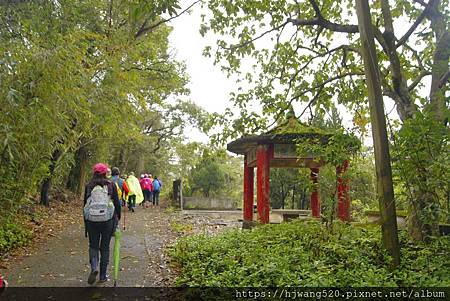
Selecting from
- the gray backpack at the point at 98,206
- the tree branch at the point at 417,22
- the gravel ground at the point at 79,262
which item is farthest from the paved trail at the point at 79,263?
the tree branch at the point at 417,22

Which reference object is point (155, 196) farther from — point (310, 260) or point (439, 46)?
point (439, 46)

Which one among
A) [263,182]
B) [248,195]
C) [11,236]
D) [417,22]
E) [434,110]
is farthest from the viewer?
[248,195]

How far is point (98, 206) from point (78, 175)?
15132mm

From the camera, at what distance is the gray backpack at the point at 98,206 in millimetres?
5352

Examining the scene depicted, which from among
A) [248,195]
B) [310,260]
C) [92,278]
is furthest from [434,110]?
[248,195]

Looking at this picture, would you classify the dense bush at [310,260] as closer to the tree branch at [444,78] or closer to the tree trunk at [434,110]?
the tree trunk at [434,110]

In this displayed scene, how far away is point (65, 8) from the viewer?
6.89 metres

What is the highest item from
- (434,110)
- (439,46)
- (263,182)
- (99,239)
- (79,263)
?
(439,46)

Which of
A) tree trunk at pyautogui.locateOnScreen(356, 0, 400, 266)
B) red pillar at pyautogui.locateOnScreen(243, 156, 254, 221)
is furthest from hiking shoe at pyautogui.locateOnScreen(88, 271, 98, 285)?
red pillar at pyautogui.locateOnScreen(243, 156, 254, 221)

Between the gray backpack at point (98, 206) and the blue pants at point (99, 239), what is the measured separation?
102mm

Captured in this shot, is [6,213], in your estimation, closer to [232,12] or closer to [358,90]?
[232,12]

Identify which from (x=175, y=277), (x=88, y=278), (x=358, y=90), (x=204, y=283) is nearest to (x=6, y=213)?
(x=88, y=278)

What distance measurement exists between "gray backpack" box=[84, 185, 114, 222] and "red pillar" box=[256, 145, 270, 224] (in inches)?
205

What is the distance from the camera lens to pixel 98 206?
17.6ft
